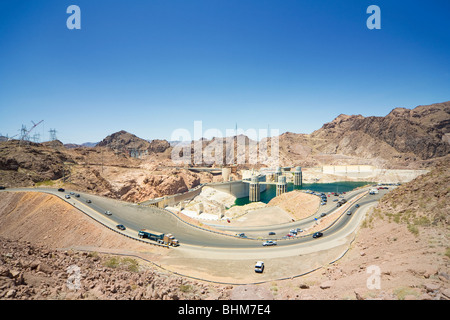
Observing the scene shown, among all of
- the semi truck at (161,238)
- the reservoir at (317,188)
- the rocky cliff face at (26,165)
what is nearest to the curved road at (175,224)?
the semi truck at (161,238)

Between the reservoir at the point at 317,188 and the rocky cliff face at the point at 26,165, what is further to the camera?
the reservoir at the point at 317,188

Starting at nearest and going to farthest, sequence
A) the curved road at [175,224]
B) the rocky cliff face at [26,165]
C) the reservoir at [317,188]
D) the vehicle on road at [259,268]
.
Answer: the vehicle on road at [259,268], the curved road at [175,224], the rocky cliff face at [26,165], the reservoir at [317,188]

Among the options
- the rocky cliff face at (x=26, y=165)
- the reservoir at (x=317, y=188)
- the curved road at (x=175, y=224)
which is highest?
the rocky cliff face at (x=26, y=165)

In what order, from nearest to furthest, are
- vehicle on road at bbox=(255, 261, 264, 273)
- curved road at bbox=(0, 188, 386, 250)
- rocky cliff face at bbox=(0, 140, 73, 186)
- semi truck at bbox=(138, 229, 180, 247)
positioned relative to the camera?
vehicle on road at bbox=(255, 261, 264, 273) → semi truck at bbox=(138, 229, 180, 247) → curved road at bbox=(0, 188, 386, 250) → rocky cliff face at bbox=(0, 140, 73, 186)

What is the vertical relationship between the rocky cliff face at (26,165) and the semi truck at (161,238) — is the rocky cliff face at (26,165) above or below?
above

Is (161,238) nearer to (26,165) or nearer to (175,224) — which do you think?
(175,224)

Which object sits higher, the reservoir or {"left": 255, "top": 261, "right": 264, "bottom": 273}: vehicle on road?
{"left": 255, "top": 261, "right": 264, "bottom": 273}: vehicle on road

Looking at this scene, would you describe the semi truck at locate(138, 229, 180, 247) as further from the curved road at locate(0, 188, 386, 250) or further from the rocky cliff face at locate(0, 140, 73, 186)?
the rocky cliff face at locate(0, 140, 73, 186)

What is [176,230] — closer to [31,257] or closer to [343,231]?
[31,257]

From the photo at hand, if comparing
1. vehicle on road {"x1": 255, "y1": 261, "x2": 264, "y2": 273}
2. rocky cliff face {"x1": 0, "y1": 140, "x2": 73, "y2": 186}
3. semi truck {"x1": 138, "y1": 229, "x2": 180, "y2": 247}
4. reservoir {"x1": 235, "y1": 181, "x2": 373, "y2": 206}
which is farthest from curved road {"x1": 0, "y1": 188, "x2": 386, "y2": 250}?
reservoir {"x1": 235, "y1": 181, "x2": 373, "y2": 206}

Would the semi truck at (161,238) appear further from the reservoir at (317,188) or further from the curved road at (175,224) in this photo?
the reservoir at (317,188)

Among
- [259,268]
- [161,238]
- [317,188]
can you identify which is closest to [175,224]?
[161,238]
